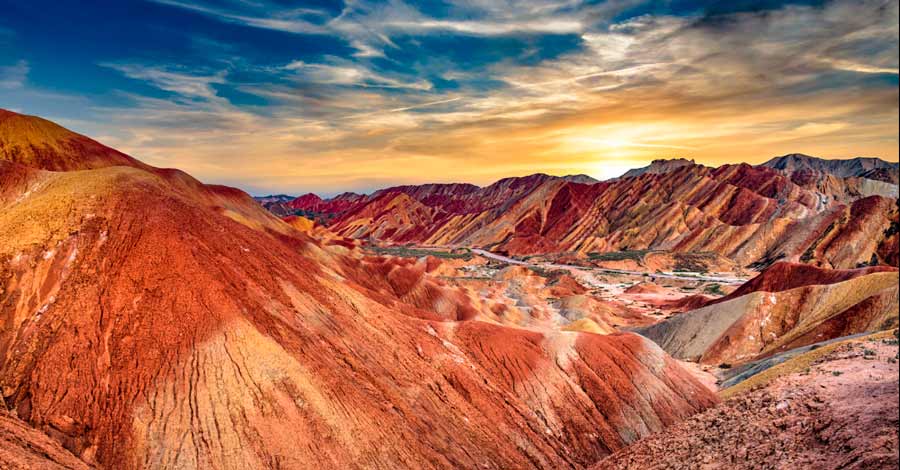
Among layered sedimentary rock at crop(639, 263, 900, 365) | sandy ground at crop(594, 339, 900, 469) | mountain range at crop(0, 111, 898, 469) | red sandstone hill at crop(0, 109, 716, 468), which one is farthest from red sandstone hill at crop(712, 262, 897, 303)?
sandy ground at crop(594, 339, 900, 469)

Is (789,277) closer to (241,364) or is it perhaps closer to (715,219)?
(241,364)

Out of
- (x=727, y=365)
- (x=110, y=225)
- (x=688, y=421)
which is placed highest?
(x=110, y=225)

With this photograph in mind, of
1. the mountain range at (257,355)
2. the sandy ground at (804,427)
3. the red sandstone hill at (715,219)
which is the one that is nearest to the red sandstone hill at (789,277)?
the mountain range at (257,355)

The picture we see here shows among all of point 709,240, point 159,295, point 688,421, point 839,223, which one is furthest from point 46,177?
point 709,240

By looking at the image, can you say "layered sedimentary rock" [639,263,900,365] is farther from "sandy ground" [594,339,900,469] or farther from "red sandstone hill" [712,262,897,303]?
"sandy ground" [594,339,900,469]

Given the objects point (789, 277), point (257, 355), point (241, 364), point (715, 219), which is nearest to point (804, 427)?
point (257, 355)

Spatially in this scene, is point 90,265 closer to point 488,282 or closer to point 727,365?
point 727,365
